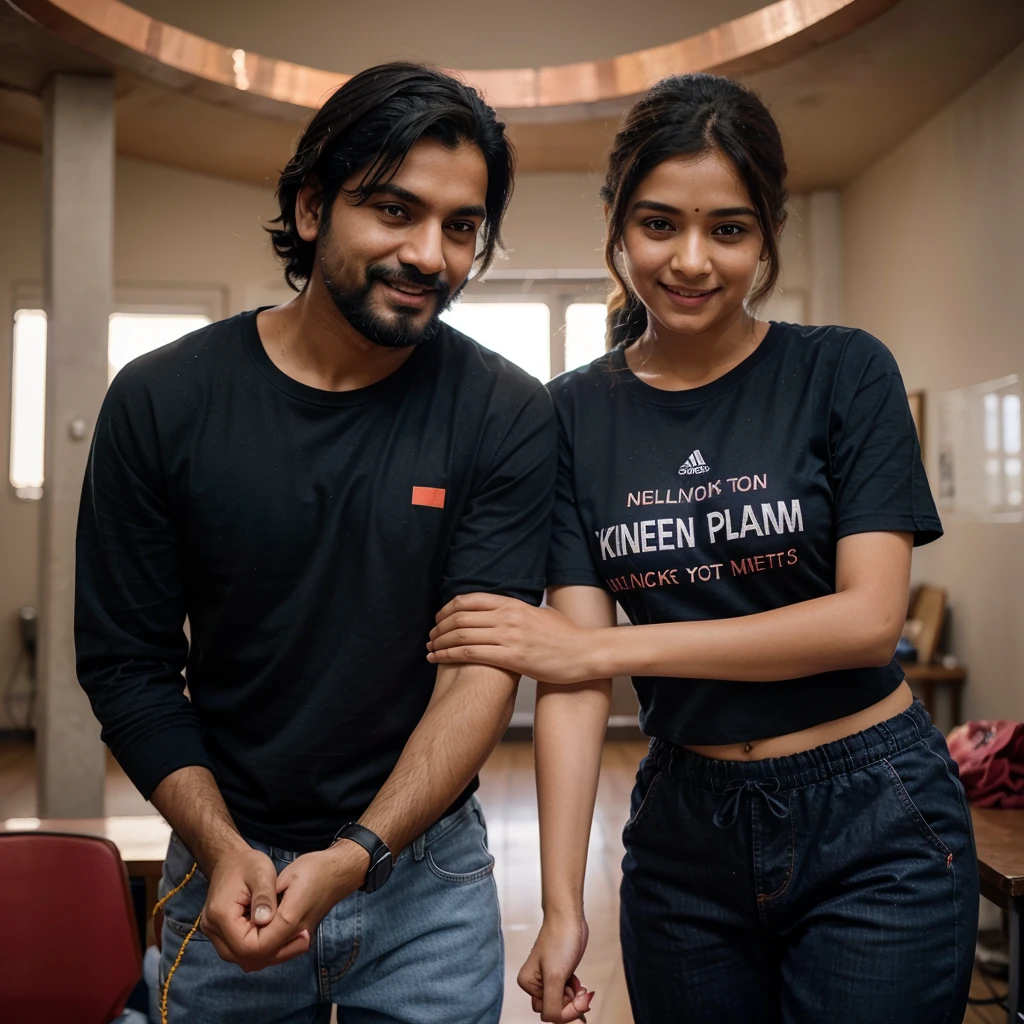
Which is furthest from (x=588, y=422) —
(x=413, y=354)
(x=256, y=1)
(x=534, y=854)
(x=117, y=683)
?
(x=256, y=1)

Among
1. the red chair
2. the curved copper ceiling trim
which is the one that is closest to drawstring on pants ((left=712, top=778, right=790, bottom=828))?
the red chair

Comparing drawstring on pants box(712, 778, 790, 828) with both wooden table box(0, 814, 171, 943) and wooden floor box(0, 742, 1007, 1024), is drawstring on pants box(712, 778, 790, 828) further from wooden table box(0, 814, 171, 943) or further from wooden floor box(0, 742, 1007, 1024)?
wooden floor box(0, 742, 1007, 1024)

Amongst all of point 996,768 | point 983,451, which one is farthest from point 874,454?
point 983,451

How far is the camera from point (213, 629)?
141 centimetres

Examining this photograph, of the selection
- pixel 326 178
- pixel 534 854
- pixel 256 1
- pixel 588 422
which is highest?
pixel 256 1

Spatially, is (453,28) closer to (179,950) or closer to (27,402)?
(27,402)

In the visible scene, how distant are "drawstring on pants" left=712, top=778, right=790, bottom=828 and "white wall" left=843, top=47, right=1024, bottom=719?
3636mm

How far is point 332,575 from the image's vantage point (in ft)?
4.57

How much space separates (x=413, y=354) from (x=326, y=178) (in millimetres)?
255

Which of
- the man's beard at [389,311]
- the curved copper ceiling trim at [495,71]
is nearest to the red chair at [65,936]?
the man's beard at [389,311]

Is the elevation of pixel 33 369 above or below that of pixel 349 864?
above

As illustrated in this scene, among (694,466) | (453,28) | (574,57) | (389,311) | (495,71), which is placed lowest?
(694,466)

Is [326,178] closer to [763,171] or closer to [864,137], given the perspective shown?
[763,171]

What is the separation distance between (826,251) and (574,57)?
2.16m
